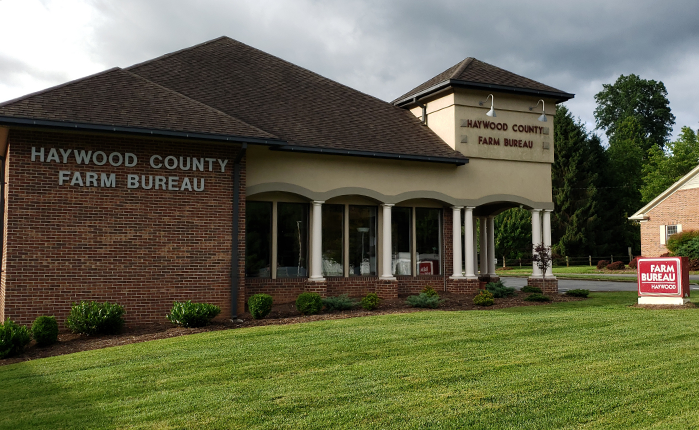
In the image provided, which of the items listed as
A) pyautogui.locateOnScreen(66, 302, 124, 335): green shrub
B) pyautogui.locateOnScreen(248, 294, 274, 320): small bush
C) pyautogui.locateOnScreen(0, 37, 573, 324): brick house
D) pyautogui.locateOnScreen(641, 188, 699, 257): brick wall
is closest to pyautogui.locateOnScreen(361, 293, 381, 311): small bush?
pyautogui.locateOnScreen(0, 37, 573, 324): brick house

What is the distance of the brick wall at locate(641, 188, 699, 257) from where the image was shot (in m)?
37.6

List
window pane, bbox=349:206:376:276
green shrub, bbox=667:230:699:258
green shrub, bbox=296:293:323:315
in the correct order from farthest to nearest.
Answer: green shrub, bbox=667:230:699:258
window pane, bbox=349:206:376:276
green shrub, bbox=296:293:323:315

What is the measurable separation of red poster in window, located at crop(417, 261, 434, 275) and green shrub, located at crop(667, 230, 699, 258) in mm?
23074

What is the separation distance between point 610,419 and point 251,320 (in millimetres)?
9405

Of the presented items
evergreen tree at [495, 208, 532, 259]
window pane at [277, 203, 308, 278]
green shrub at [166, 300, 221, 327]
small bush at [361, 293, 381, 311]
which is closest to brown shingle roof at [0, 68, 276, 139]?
window pane at [277, 203, 308, 278]

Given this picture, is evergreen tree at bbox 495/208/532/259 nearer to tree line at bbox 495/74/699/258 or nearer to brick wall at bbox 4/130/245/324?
tree line at bbox 495/74/699/258

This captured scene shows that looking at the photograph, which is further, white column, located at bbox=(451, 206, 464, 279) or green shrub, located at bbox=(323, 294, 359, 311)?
white column, located at bbox=(451, 206, 464, 279)

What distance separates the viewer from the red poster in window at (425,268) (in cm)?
1948

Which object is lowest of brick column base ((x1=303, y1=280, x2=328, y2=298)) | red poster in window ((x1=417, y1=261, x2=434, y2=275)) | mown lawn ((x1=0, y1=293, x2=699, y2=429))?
mown lawn ((x1=0, y1=293, x2=699, y2=429))

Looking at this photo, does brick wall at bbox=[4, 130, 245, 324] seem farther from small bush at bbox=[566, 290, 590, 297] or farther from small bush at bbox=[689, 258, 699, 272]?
small bush at bbox=[689, 258, 699, 272]

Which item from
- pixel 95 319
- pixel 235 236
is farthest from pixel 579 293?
pixel 95 319

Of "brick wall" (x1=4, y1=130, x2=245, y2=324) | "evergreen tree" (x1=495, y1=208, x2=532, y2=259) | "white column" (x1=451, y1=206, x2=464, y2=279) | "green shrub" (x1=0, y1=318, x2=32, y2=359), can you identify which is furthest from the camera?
"evergreen tree" (x1=495, y1=208, x2=532, y2=259)

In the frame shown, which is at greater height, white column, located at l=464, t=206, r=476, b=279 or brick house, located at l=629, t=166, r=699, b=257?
brick house, located at l=629, t=166, r=699, b=257

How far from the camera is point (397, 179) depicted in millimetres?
18422
